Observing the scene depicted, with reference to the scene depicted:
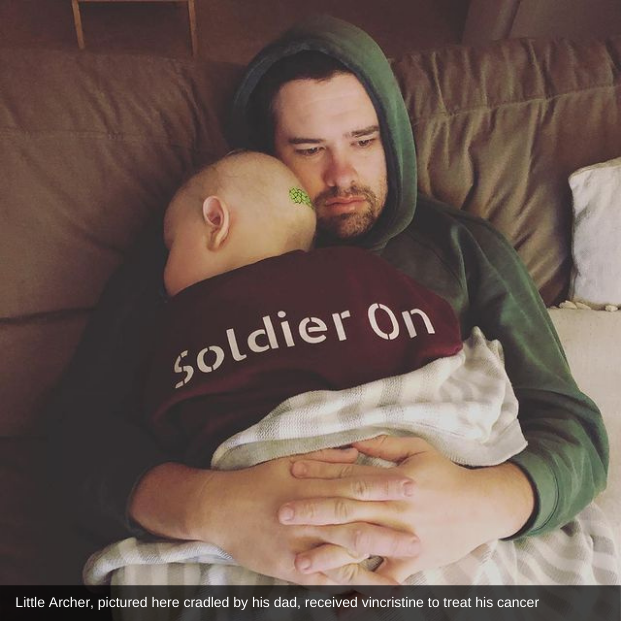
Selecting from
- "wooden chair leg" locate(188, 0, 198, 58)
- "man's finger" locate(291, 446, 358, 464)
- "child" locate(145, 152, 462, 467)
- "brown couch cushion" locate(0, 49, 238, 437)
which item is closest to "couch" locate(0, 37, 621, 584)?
"brown couch cushion" locate(0, 49, 238, 437)

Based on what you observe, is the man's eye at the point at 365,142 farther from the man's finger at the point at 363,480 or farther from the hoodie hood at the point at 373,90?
the man's finger at the point at 363,480

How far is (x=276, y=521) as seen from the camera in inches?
28.9

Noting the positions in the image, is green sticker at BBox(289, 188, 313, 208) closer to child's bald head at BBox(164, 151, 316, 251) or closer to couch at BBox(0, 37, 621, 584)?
child's bald head at BBox(164, 151, 316, 251)

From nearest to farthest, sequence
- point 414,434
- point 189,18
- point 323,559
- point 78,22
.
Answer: point 323,559 < point 414,434 < point 78,22 < point 189,18

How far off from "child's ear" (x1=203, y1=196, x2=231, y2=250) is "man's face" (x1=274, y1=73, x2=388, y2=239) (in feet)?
0.52

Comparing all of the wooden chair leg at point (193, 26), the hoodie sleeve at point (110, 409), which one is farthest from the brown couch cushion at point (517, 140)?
the wooden chair leg at point (193, 26)

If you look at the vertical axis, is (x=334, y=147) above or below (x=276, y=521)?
above

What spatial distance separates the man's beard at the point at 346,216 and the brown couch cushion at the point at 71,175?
246 mm

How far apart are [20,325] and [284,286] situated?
1.66 feet

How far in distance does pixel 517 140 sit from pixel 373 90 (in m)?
0.33

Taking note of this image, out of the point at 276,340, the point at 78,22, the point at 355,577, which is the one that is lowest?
the point at 355,577

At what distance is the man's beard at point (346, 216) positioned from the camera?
1072mm

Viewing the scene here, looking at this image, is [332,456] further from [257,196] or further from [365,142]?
[365,142]

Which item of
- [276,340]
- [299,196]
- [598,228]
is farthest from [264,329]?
[598,228]
